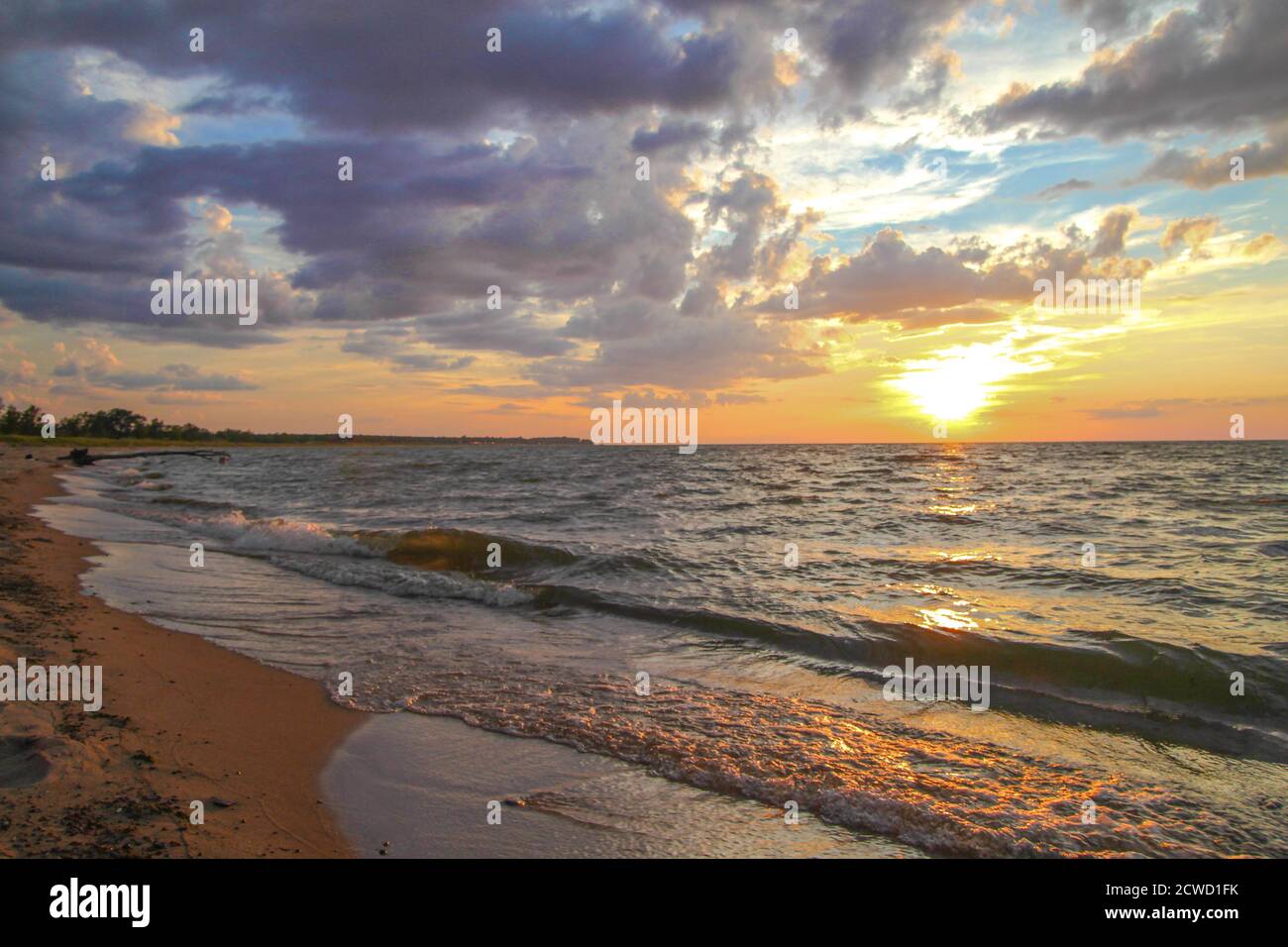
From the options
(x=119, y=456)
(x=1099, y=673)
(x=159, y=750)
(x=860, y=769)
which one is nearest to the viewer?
(x=159, y=750)

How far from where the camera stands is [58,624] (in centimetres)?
951

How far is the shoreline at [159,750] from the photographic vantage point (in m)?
4.43

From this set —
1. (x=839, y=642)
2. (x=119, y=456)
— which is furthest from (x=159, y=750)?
(x=119, y=456)

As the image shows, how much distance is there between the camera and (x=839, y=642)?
1034 cm

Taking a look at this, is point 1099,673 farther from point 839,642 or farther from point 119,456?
point 119,456

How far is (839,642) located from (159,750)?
8.13m

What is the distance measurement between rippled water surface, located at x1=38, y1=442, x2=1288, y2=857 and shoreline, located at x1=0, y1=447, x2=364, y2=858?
0.82 metres

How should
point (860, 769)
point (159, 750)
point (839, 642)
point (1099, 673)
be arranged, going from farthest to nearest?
point (839, 642)
point (1099, 673)
point (860, 769)
point (159, 750)

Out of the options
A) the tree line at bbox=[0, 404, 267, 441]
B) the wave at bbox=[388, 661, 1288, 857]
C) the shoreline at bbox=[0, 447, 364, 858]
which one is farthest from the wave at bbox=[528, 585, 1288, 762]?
the tree line at bbox=[0, 404, 267, 441]

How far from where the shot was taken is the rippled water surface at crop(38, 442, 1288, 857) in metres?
5.79

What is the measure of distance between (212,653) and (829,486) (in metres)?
33.6

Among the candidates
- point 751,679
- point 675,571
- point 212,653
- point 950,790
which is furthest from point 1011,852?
point 675,571

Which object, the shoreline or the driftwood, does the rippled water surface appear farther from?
the driftwood
